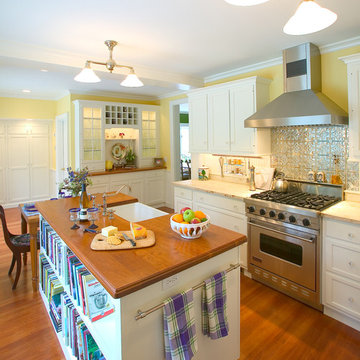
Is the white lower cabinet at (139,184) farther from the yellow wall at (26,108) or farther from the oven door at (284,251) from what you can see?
the oven door at (284,251)

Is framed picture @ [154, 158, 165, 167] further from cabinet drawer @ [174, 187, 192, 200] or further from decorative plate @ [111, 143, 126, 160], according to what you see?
cabinet drawer @ [174, 187, 192, 200]

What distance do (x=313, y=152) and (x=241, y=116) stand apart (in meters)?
0.99

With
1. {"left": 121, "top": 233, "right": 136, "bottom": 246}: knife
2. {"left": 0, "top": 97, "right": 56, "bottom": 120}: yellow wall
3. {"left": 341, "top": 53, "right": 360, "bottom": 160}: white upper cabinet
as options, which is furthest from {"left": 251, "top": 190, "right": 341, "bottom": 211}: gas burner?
{"left": 0, "top": 97, "right": 56, "bottom": 120}: yellow wall

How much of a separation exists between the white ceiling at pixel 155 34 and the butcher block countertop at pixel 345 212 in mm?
1670

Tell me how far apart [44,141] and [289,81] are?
591 centimetres

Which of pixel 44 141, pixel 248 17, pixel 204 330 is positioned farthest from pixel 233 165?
pixel 44 141

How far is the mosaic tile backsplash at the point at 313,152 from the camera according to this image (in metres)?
2.91

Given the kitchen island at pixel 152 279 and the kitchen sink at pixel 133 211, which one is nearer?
the kitchen island at pixel 152 279

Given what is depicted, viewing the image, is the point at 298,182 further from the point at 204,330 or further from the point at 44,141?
the point at 44,141

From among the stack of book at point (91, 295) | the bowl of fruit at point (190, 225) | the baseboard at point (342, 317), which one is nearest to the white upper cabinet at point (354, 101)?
the baseboard at point (342, 317)

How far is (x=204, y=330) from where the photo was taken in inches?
63.4

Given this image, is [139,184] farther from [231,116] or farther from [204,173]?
[231,116]

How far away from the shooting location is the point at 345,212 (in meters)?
2.42

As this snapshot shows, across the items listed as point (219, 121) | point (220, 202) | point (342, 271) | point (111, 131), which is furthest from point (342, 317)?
point (111, 131)
